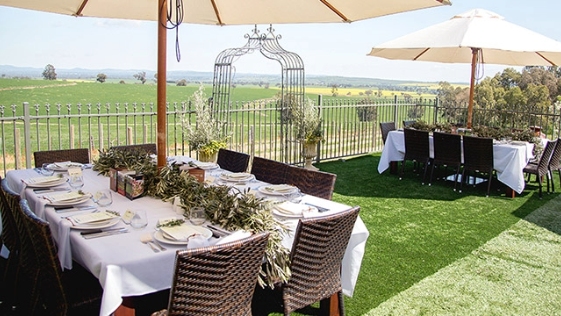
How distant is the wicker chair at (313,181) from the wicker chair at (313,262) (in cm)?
93

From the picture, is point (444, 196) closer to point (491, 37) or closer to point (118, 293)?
point (491, 37)

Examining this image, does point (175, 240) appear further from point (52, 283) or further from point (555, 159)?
point (555, 159)

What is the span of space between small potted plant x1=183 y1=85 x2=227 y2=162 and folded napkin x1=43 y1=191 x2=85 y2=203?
2932mm

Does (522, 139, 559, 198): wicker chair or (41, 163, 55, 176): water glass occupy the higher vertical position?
(41, 163, 55, 176): water glass

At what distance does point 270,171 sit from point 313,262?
5.80 ft

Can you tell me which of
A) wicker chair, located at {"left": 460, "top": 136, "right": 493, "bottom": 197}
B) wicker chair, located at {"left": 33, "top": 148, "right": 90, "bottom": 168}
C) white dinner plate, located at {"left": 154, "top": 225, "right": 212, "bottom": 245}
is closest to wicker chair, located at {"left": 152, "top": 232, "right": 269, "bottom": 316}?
white dinner plate, located at {"left": 154, "top": 225, "right": 212, "bottom": 245}

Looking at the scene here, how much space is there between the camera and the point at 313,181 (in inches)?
151

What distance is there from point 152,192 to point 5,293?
1339mm

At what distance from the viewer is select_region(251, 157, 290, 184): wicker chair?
418cm

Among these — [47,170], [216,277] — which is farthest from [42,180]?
[216,277]

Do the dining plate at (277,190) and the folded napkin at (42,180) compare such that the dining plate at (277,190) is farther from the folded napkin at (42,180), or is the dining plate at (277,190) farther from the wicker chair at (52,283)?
the folded napkin at (42,180)

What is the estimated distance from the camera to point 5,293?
11.4 feet

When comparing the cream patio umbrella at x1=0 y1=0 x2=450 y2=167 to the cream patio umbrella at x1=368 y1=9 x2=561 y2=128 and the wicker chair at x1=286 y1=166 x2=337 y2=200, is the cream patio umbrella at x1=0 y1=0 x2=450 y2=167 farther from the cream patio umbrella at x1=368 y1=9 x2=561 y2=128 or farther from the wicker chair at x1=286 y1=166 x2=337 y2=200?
the cream patio umbrella at x1=368 y1=9 x2=561 y2=128

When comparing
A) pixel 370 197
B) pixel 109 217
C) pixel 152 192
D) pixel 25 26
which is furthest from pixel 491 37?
pixel 25 26
